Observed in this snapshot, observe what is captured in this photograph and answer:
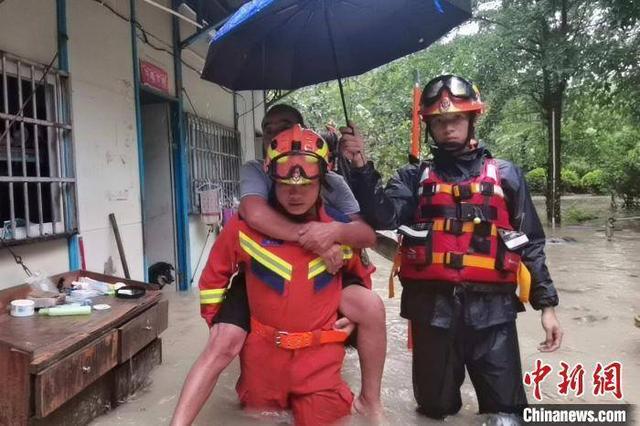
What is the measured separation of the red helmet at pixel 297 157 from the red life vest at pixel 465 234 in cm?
66

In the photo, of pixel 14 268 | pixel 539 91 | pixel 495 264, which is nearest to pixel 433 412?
pixel 495 264

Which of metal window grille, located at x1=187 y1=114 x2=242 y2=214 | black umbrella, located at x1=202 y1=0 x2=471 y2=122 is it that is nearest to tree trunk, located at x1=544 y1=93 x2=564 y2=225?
metal window grille, located at x1=187 y1=114 x2=242 y2=214

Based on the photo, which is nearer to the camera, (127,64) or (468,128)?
(468,128)

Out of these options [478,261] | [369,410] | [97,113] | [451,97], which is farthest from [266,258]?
[97,113]

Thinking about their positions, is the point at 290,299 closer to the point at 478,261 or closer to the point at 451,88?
the point at 478,261

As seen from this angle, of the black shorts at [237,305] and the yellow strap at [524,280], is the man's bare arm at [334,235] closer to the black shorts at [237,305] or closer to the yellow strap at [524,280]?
the black shorts at [237,305]

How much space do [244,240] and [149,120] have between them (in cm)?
484

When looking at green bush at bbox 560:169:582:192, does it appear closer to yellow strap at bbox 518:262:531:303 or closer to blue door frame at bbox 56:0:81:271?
blue door frame at bbox 56:0:81:271

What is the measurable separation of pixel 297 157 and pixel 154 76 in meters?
4.34

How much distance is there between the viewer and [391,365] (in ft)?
14.0

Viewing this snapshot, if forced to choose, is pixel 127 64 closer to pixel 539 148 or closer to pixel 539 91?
pixel 539 91

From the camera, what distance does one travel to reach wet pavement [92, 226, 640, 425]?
10.8 feet

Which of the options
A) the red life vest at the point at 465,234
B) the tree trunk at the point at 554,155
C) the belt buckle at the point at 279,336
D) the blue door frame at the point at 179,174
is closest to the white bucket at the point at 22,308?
the belt buckle at the point at 279,336

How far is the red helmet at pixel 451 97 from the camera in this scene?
2764 mm
